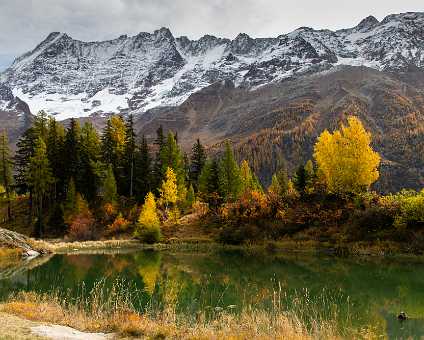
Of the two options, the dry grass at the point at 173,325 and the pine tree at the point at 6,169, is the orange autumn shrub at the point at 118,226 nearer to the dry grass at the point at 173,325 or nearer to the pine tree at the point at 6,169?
the pine tree at the point at 6,169

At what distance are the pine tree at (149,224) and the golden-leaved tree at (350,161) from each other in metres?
21.9

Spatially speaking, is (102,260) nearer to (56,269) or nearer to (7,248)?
(56,269)

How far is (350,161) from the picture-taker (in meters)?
53.6

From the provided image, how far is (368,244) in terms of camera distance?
4706 centimetres

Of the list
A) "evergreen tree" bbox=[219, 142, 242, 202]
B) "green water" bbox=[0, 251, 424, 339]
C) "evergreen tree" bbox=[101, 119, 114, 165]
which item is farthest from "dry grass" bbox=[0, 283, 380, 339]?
"evergreen tree" bbox=[101, 119, 114, 165]

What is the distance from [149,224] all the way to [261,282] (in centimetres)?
2977

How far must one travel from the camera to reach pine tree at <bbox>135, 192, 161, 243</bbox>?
194 ft

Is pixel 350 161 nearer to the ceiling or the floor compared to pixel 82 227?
A: nearer to the ceiling

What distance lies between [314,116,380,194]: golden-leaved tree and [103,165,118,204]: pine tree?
29857 mm

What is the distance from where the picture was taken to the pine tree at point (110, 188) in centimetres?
6712

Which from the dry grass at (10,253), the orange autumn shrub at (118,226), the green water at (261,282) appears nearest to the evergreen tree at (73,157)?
the orange autumn shrub at (118,226)

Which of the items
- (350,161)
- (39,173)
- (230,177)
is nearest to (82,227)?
(39,173)

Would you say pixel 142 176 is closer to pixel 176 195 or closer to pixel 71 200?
pixel 176 195

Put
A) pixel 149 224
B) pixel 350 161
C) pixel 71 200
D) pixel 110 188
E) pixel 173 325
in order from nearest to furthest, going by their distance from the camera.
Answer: pixel 173 325 → pixel 350 161 → pixel 149 224 → pixel 71 200 → pixel 110 188
